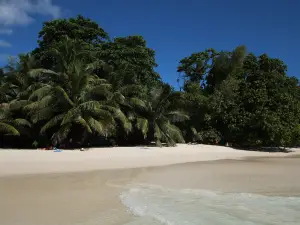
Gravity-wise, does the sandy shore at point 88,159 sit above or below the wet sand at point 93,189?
above

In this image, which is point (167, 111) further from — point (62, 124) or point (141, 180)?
point (141, 180)

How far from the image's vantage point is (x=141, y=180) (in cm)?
895

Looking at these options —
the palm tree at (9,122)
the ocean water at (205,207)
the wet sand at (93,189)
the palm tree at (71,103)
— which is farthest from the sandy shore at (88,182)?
the palm tree at (9,122)

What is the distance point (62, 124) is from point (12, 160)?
3.78 metres

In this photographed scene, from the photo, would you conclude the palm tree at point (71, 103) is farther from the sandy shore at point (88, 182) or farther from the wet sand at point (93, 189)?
the wet sand at point (93, 189)

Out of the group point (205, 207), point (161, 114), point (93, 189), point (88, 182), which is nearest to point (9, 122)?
point (161, 114)

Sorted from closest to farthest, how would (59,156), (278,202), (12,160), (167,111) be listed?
(278,202) → (12,160) → (59,156) → (167,111)

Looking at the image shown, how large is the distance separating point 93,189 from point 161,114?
474 inches

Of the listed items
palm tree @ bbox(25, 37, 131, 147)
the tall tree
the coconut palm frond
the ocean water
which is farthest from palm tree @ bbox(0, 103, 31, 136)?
the ocean water

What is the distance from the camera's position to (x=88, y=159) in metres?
12.6

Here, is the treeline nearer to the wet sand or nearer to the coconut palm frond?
the coconut palm frond

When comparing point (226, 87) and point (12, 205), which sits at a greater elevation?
point (226, 87)

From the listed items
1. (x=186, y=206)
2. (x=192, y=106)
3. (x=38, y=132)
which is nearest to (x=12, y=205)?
(x=186, y=206)

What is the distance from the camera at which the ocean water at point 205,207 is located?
5.13 metres
